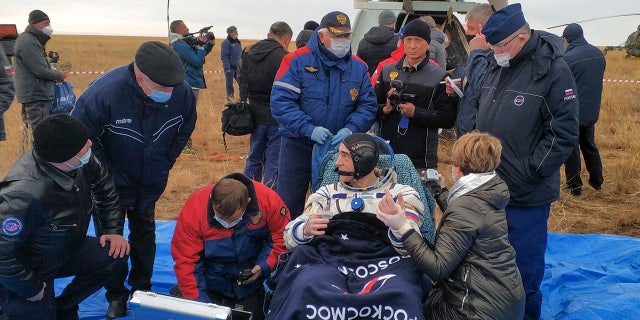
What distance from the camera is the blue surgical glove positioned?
384cm

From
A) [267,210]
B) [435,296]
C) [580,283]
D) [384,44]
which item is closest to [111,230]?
[267,210]

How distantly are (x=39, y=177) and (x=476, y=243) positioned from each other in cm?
220

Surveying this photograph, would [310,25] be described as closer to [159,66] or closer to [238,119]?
[238,119]

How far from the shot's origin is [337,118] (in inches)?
161

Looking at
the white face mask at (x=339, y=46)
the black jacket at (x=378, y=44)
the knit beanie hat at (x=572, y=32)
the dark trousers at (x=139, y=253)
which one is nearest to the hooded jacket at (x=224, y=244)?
the dark trousers at (x=139, y=253)

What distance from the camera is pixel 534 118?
3143mm

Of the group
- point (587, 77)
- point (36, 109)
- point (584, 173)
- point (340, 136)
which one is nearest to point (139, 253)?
point (340, 136)

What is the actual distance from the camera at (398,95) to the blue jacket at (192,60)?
4817 millimetres

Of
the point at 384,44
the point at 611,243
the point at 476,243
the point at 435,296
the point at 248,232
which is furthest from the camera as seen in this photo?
the point at 384,44

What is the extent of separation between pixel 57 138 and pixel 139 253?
49.1 inches

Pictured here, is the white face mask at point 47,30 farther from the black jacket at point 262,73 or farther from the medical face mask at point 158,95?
the medical face mask at point 158,95

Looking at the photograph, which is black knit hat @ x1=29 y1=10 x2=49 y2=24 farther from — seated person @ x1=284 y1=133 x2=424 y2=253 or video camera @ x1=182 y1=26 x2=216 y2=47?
seated person @ x1=284 y1=133 x2=424 y2=253

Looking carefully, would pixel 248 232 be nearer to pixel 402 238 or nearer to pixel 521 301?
pixel 402 238

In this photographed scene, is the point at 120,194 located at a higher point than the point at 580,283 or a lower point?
higher
